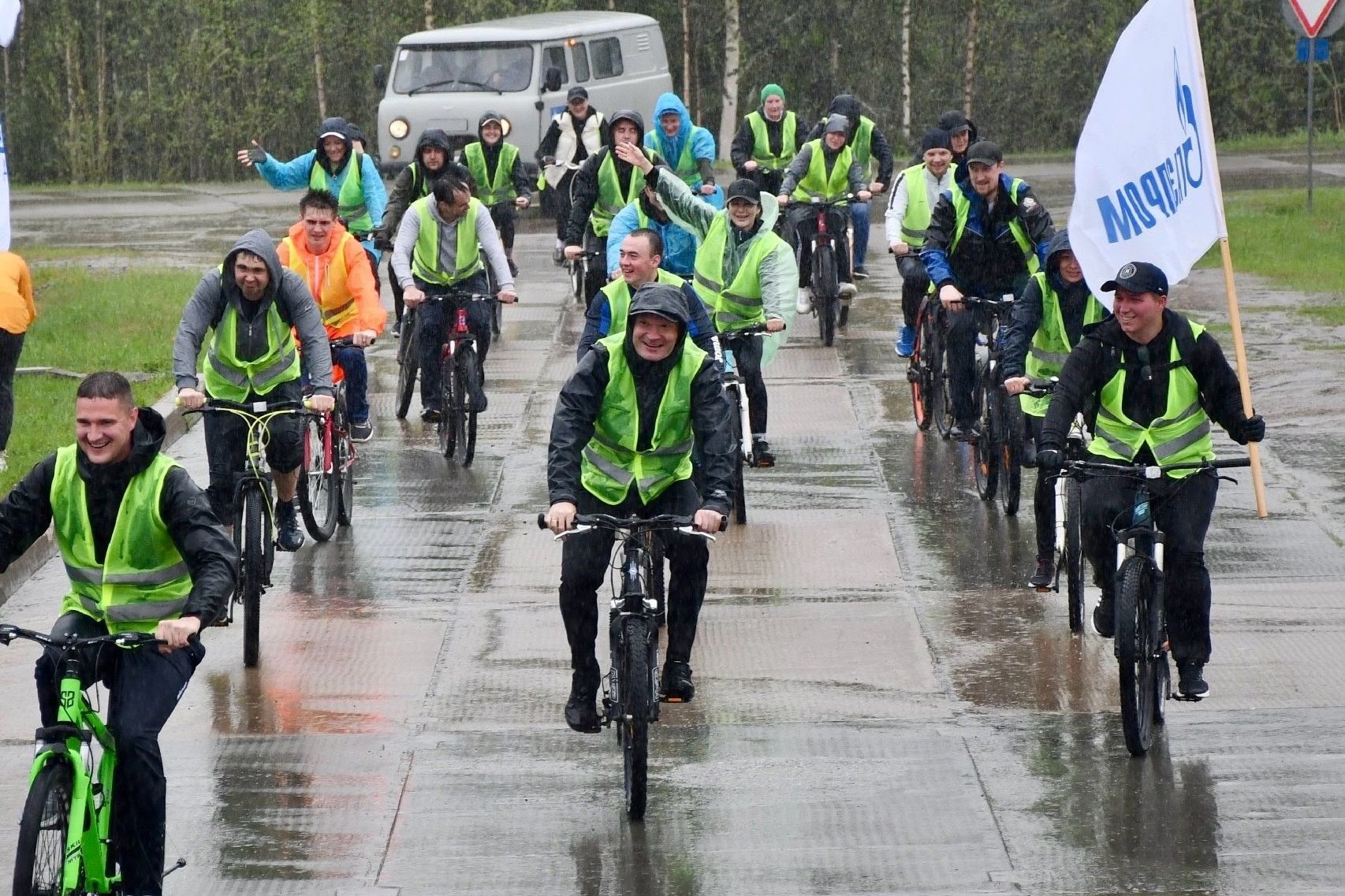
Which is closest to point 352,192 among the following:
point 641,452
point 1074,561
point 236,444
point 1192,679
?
point 236,444

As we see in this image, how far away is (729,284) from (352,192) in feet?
15.4

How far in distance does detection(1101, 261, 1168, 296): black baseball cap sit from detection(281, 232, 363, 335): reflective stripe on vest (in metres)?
5.01

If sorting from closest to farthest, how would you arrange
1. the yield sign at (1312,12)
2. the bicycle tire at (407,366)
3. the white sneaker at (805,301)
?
the bicycle tire at (407,366)
the white sneaker at (805,301)
the yield sign at (1312,12)

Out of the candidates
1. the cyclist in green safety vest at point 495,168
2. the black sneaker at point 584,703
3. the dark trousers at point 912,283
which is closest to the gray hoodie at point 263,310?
the black sneaker at point 584,703

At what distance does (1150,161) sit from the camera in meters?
9.10

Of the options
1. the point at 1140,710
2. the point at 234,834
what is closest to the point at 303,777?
the point at 234,834

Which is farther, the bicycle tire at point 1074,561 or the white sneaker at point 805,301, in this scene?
the white sneaker at point 805,301

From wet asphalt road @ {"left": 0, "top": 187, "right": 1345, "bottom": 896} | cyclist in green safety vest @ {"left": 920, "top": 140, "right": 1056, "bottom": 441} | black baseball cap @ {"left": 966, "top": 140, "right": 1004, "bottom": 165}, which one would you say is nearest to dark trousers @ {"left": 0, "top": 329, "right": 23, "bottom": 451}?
wet asphalt road @ {"left": 0, "top": 187, "right": 1345, "bottom": 896}

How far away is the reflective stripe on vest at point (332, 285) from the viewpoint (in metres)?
11.6

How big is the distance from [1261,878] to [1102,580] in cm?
209

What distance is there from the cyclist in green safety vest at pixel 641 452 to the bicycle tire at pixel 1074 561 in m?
2.37

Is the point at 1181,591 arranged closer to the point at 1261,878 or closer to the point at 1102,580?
the point at 1102,580

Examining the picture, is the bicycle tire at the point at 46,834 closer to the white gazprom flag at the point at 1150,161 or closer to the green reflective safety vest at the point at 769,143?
the white gazprom flag at the point at 1150,161

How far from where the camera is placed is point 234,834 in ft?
23.2
